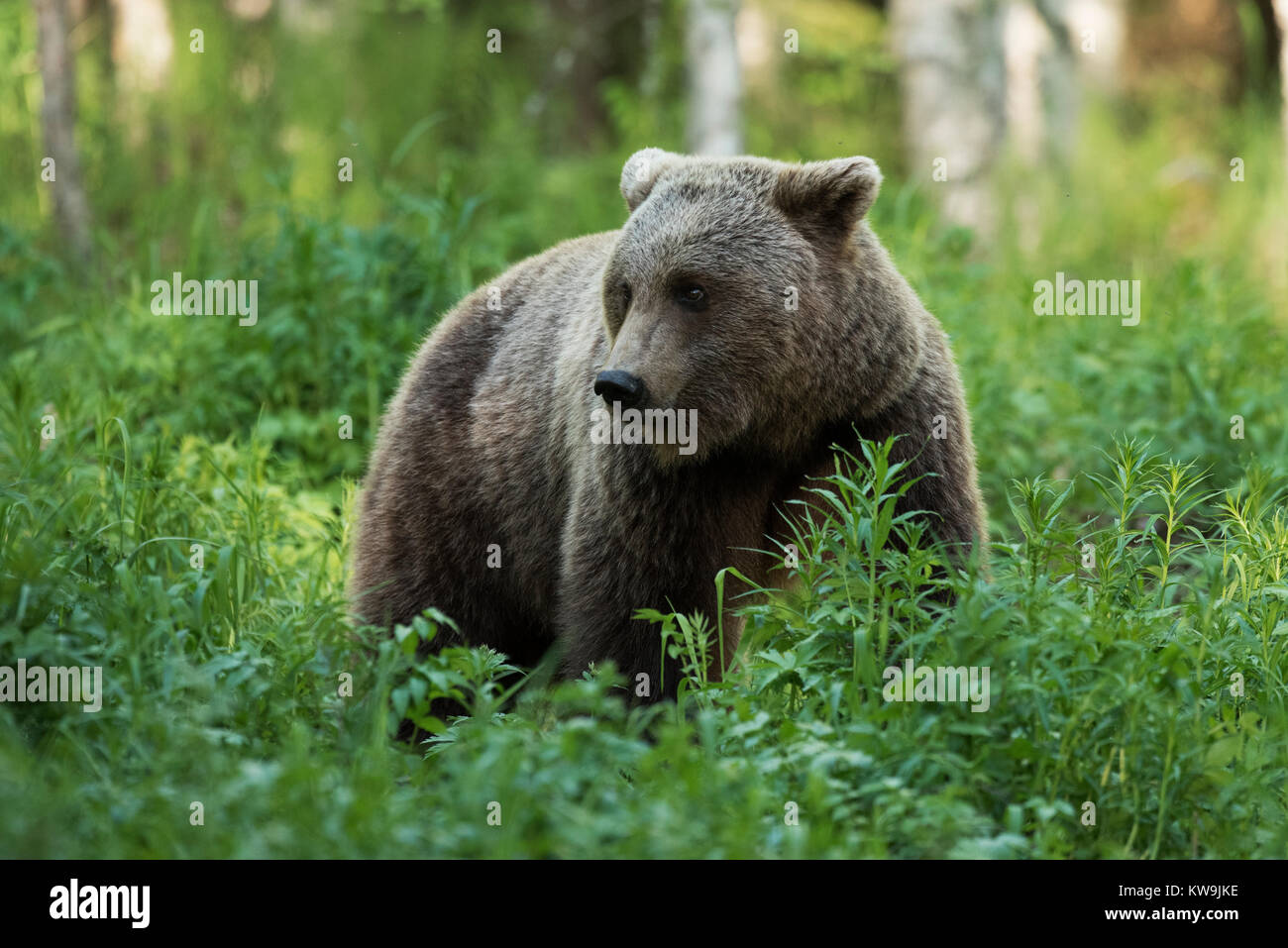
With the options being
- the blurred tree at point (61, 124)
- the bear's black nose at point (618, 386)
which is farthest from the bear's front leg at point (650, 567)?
the blurred tree at point (61, 124)

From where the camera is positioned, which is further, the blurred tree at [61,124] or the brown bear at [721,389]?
the blurred tree at [61,124]

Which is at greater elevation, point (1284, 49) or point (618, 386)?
point (1284, 49)

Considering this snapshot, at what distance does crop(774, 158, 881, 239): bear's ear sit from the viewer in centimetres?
466

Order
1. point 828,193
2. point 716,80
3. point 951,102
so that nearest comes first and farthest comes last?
point 828,193 < point 716,80 < point 951,102

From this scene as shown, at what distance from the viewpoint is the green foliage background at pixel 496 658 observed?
3.14 m

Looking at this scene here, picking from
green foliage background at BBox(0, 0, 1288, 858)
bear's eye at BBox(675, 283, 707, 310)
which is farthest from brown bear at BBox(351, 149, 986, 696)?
green foliage background at BBox(0, 0, 1288, 858)

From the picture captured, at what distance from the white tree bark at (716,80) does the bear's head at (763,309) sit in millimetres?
4936

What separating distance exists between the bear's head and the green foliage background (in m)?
0.36

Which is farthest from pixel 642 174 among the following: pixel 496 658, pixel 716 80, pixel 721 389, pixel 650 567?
pixel 716 80

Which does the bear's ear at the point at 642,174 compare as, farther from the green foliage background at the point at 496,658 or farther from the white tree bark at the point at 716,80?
the white tree bark at the point at 716,80

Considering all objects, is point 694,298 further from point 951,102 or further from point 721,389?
point 951,102

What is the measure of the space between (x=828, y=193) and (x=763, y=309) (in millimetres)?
462

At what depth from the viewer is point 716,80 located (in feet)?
31.6

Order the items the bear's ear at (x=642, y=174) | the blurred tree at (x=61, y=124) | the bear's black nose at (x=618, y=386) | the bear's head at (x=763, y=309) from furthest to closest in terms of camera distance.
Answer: the blurred tree at (x=61, y=124) < the bear's ear at (x=642, y=174) < the bear's head at (x=763, y=309) < the bear's black nose at (x=618, y=386)
